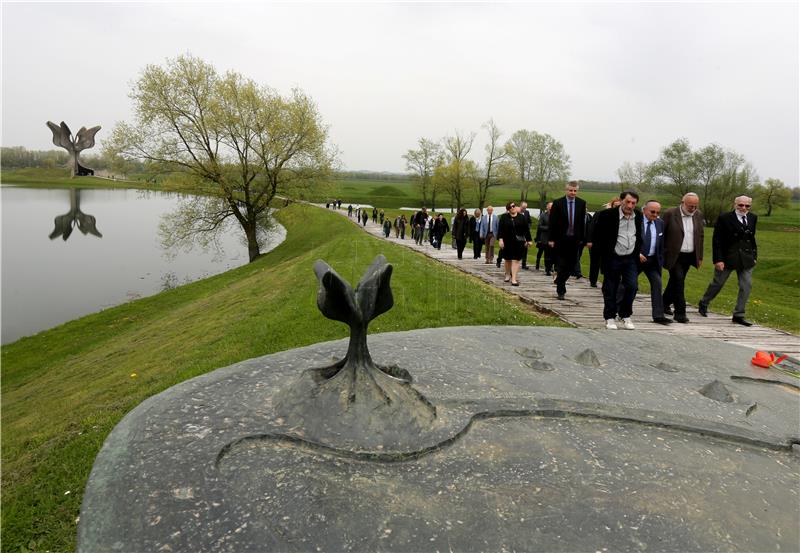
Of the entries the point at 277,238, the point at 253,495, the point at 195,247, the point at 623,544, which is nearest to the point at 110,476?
the point at 253,495

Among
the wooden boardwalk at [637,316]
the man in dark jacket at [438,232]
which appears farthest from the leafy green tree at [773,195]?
the wooden boardwalk at [637,316]

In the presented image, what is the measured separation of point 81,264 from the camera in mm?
25875

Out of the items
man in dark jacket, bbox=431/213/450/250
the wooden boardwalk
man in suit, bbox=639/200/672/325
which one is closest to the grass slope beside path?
the wooden boardwalk

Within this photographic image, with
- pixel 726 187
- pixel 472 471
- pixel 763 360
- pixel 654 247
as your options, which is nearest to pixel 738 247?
pixel 654 247

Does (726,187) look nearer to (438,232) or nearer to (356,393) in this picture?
(438,232)

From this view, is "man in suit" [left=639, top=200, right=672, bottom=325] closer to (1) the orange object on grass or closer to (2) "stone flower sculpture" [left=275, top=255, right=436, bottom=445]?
(1) the orange object on grass

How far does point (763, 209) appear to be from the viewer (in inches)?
2188

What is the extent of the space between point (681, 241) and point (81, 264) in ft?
91.5

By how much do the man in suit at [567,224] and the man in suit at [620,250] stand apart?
5.52ft

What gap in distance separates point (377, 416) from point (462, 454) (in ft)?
2.00

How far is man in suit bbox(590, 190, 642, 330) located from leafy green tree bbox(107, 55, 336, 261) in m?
23.6

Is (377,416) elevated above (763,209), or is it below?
below

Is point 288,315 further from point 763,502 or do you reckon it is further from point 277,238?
point 277,238

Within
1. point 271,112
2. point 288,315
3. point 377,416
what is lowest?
point 288,315
